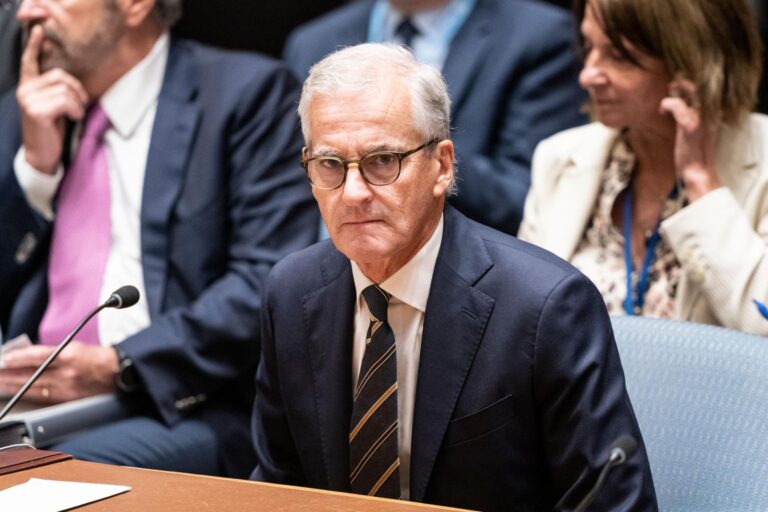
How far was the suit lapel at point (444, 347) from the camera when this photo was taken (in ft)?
5.65

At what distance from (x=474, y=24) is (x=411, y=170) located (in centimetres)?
150

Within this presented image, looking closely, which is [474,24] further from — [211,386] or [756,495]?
[756,495]

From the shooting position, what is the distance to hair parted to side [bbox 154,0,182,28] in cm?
303

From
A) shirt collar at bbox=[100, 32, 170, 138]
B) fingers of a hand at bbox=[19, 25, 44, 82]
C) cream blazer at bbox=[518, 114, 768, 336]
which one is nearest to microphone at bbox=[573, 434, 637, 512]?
cream blazer at bbox=[518, 114, 768, 336]

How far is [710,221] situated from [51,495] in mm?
1489

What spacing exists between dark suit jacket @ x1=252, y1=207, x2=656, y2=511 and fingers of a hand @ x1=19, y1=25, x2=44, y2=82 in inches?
55.6

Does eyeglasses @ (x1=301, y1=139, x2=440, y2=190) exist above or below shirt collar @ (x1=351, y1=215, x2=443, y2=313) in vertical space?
above

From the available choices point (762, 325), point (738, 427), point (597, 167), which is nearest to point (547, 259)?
point (738, 427)

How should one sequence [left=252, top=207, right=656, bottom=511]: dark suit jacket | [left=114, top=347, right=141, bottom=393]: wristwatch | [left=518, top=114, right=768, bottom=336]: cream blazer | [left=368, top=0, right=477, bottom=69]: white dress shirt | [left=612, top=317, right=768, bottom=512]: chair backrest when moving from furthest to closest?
[left=368, top=0, right=477, bottom=69]: white dress shirt, [left=114, top=347, right=141, bottom=393]: wristwatch, [left=518, top=114, right=768, bottom=336]: cream blazer, [left=612, top=317, right=768, bottom=512]: chair backrest, [left=252, top=207, right=656, bottom=511]: dark suit jacket

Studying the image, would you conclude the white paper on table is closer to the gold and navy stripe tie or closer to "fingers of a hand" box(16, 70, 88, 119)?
the gold and navy stripe tie

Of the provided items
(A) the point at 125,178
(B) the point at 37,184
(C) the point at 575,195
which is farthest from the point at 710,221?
(B) the point at 37,184

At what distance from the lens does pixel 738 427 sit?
69.7 inches

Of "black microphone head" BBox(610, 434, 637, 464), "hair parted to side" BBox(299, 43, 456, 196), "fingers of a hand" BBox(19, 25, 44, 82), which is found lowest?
"black microphone head" BBox(610, 434, 637, 464)

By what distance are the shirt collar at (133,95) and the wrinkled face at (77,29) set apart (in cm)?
9
